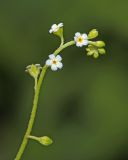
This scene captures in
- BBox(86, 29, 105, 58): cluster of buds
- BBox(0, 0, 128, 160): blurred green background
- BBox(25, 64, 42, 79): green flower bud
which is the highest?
BBox(0, 0, 128, 160): blurred green background

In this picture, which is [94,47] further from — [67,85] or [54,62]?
[67,85]

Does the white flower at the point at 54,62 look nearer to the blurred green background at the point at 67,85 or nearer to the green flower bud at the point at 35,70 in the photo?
the green flower bud at the point at 35,70

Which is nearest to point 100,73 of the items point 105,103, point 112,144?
point 105,103

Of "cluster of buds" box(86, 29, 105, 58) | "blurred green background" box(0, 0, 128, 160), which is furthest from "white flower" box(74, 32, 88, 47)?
"blurred green background" box(0, 0, 128, 160)

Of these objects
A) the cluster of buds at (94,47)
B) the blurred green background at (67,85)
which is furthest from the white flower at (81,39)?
the blurred green background at (67,85)

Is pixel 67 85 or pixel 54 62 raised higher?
pixel 67 85

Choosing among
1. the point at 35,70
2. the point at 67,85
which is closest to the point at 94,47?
the point at 35,70

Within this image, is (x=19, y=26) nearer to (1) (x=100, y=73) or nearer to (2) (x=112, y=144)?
(1) (x=100, y=73)

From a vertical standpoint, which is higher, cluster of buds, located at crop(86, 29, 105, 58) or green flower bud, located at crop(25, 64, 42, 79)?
cluster of buds, located at crop(86, 29, 105, 58)

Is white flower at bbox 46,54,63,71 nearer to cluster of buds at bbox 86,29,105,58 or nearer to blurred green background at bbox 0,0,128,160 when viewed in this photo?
cluster of buds at bbox 86,29,105,58

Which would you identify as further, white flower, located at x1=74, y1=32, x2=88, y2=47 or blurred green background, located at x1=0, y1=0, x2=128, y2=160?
blurred green background, located at x1=0, y1=0, x2=128, y2=160
